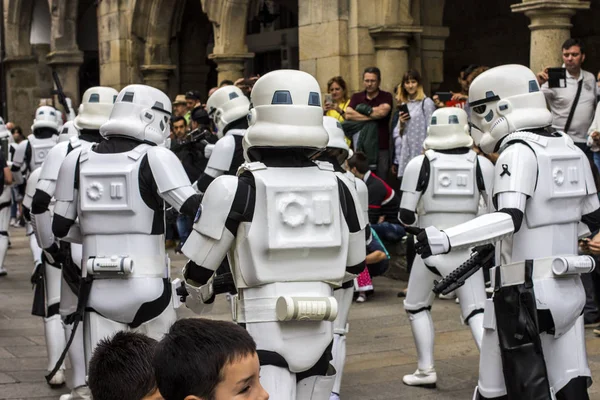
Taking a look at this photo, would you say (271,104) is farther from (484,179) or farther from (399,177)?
(399,177)

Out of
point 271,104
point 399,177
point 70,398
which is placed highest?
point 271,104

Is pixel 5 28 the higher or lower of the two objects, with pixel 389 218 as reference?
higher

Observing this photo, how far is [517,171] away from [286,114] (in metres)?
1.19

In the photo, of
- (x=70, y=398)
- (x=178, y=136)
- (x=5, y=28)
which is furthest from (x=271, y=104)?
(x=5, y=28)

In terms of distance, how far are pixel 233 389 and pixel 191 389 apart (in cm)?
10

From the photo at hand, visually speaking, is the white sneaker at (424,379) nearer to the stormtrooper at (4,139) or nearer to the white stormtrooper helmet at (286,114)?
the white stormtrooper helmet at (286,114)

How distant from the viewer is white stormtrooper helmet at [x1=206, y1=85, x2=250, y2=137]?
845cm

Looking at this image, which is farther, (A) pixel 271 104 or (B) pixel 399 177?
(B) pixel 399 177

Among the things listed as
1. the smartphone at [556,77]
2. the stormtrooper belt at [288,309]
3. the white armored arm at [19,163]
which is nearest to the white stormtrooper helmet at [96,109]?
the stormtrooper belt at [288,309]

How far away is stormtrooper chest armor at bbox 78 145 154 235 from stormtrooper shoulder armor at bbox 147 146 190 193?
114 millimetres

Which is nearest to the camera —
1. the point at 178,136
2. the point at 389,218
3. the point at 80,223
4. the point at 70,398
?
the point at 80,223

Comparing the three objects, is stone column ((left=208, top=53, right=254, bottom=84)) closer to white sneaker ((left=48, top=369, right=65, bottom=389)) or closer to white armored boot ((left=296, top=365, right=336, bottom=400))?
white sneaker ((left=48, top=369, right=65, bottom=389))

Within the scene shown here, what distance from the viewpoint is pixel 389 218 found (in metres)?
11.6

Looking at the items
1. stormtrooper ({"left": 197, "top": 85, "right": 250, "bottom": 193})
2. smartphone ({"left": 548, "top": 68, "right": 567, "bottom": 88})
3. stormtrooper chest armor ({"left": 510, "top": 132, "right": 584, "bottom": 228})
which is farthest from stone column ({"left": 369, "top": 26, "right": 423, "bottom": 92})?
stormtrooper chest armor ({"left": 510, "top": 132, "right": 584, "bottom": 228})
